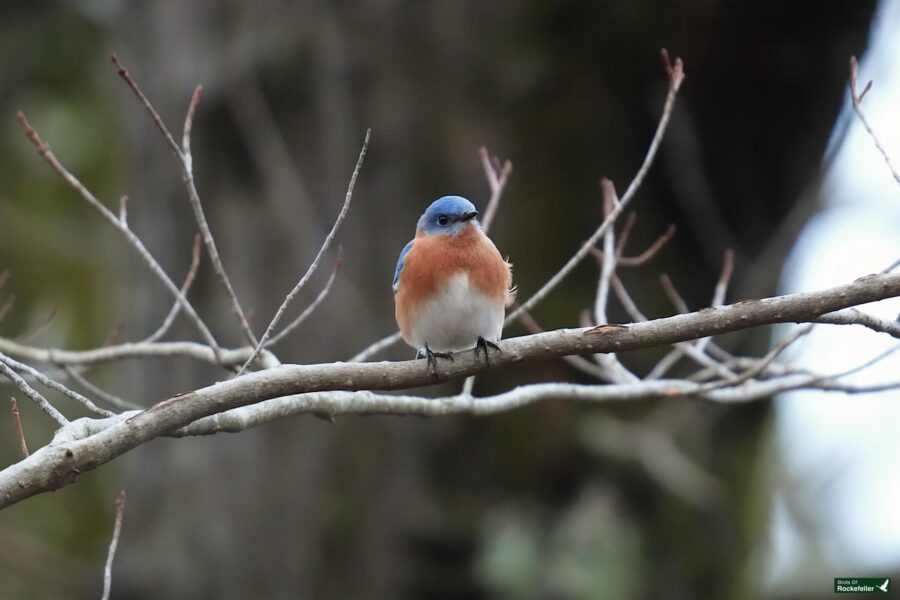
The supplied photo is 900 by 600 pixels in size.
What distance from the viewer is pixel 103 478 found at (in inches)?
384

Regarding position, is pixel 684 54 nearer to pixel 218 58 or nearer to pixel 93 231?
pixel 218 58

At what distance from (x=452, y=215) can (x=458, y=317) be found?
1.61 ft

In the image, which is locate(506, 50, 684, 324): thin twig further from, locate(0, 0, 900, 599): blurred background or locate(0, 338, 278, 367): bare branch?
locate(0, 0, 900, 599): blurred background

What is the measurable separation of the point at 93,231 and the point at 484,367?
8.37 m

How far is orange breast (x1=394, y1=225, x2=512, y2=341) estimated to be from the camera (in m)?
3.80

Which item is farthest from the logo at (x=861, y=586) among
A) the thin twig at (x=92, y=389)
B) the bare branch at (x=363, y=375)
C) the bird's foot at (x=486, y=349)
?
the thin twig at (x=92, y=389)

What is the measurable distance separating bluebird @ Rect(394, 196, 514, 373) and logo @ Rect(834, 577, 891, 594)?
2.32 metres

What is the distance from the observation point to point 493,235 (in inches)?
218

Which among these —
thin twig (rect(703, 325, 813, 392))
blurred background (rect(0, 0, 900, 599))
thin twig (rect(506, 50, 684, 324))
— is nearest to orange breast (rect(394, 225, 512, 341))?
thin twig (rect(506, 50, 684, 324))

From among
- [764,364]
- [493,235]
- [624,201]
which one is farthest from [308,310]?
[493,235]

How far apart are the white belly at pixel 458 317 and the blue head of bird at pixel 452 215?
28 centimetres

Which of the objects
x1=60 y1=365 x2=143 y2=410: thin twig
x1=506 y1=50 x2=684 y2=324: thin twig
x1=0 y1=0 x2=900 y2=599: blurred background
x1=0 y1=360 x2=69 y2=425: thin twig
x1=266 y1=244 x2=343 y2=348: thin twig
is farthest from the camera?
x1=0 y1=0 x2=900 y2=599: blurred background

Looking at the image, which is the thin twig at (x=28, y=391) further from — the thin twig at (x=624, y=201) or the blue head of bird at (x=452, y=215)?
the blue head of bird at (x=452, y=215)

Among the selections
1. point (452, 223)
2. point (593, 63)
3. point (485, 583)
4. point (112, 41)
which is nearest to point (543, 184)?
point (593, 63)
